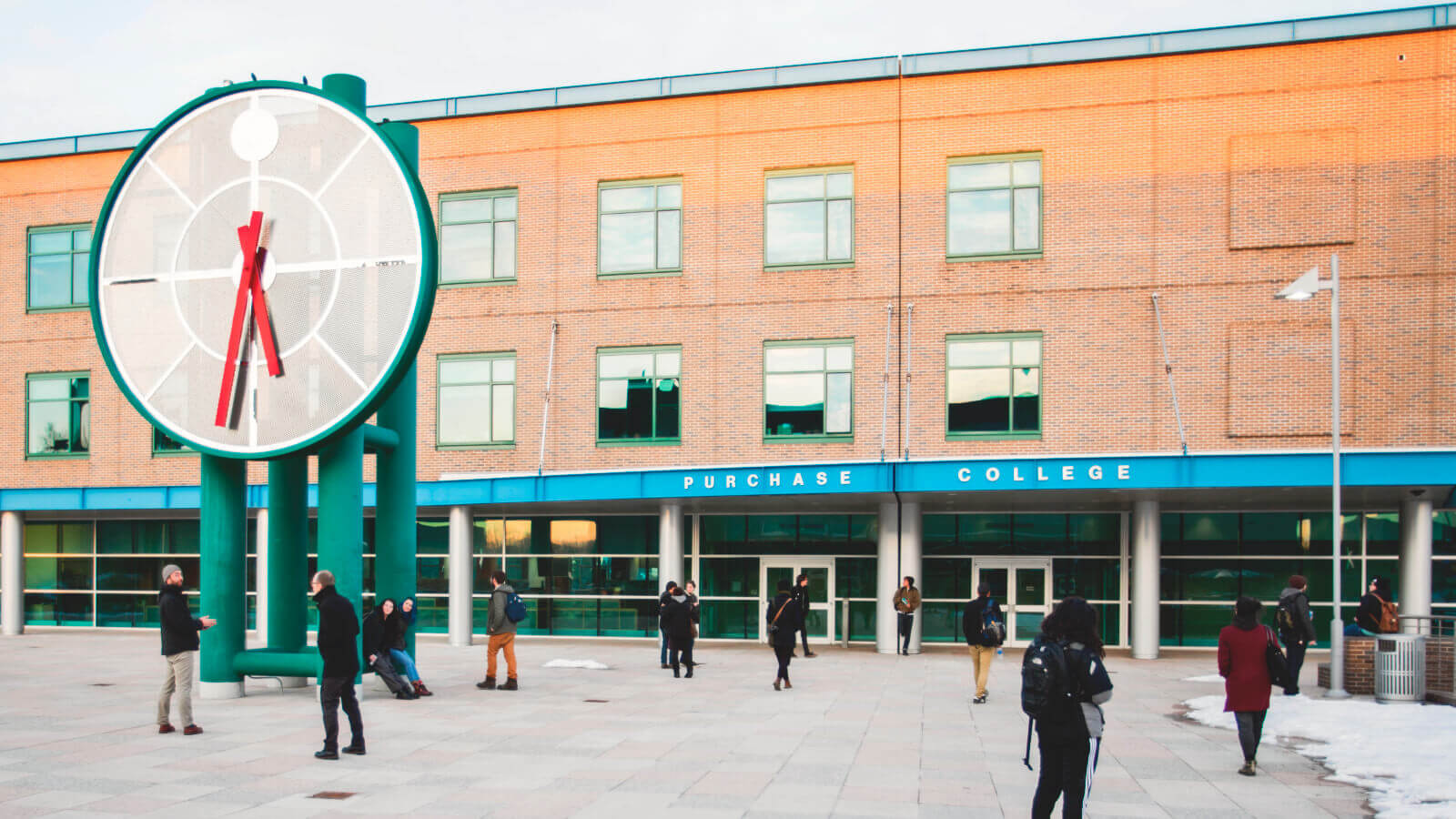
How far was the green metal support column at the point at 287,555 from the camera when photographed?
17.2 metres

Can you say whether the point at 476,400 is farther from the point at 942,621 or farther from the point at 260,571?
the point at 942,621

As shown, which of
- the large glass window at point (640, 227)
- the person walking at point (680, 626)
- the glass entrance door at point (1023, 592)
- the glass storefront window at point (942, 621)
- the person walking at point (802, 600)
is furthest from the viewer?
the large glass window at point (640, 227)

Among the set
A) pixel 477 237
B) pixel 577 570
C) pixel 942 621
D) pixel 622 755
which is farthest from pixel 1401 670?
pixel 477 237

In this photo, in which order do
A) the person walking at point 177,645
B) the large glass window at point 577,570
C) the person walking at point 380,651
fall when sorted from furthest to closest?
the large glass window at point 577,570, the person walking at point 380,651, the person walking at point 177,645

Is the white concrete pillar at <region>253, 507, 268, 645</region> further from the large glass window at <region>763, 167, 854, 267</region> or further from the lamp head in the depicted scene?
the lamp head

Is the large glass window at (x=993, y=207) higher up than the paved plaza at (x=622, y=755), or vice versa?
the large glass window at (x=993, y=207)

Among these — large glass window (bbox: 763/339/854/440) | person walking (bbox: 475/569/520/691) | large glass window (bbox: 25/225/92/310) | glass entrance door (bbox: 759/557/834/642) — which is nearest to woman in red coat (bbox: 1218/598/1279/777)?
person walking (bbox: 475/569/520/691)

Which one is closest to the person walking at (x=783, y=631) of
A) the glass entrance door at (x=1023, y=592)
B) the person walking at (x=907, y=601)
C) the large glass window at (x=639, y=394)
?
the person walking at (x=907, y=601)

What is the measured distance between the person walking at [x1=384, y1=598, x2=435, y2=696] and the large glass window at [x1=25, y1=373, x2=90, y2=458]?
64.0 feet

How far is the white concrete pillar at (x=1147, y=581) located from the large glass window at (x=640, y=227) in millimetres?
11240

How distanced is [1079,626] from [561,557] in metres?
22.4

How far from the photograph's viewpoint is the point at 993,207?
25781mm

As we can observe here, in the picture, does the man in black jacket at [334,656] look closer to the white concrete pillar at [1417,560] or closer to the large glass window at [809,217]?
the large glass window at [809,217]

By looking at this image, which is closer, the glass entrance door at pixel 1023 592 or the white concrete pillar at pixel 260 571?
the glass entrance door at pixel 1023 592
